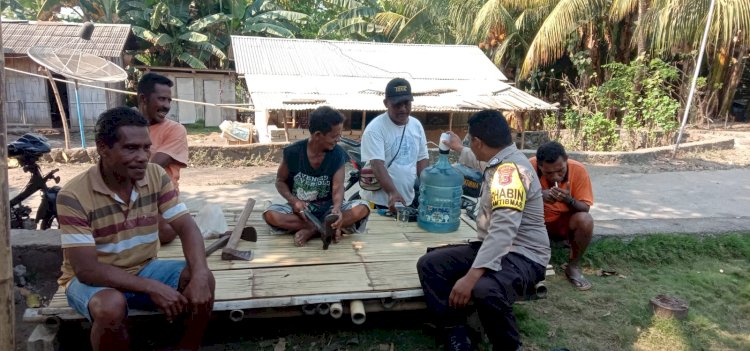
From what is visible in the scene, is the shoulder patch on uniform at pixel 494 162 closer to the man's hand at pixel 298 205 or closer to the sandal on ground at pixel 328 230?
the sandal on ground at pixel 328 230

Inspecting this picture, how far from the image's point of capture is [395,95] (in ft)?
13.5

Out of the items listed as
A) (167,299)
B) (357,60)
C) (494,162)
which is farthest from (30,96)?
(494,162)

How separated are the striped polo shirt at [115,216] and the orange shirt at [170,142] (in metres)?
0.95

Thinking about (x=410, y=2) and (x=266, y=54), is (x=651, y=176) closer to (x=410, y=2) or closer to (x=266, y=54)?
(x=266, y=54)

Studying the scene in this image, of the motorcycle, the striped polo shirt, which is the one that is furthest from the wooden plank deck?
the motorcycle

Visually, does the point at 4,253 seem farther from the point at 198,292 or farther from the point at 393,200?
the point at 393,200

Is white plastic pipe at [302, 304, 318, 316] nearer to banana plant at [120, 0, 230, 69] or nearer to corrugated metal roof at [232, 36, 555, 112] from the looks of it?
corrugated metal roof at [232, 36, 555, 112]

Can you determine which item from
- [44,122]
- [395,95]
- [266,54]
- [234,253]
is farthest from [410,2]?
[234,253]

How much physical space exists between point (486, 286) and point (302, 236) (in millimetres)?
1471

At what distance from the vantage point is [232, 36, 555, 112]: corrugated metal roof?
1191 cm

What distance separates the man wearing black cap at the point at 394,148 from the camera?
4.11 metres

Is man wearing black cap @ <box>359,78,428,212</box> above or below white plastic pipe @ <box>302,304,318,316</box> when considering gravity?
above

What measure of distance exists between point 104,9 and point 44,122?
6.23 m

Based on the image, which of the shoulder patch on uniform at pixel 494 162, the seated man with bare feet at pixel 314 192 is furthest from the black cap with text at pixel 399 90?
the shoulder patch on uniform at pixel 494 162
